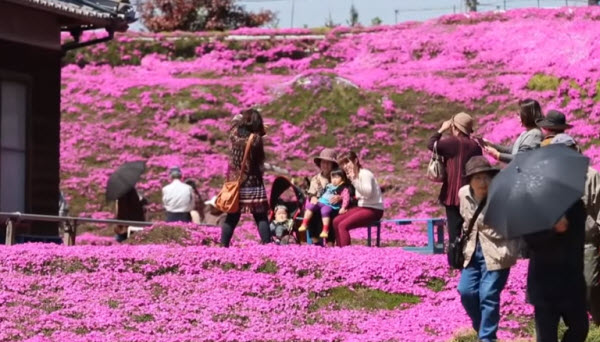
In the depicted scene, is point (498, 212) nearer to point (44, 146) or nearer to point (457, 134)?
point (457, 134)

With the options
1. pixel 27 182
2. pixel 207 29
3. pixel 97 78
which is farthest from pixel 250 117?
pixel 207 29

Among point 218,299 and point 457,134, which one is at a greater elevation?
point 457,134

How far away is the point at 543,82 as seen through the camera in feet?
121

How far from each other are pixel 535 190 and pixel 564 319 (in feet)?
3.60

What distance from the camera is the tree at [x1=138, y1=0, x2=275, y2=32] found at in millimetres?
60375

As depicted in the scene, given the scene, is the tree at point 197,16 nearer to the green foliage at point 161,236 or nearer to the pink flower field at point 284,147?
the pink flower field at point 284,147

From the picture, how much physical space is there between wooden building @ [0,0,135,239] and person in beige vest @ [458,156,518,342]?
1086cm

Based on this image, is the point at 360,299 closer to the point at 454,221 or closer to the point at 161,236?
the point at 454,221

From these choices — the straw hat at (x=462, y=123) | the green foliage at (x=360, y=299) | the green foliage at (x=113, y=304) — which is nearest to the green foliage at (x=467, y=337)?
the green foliage at (x=360, y=299)

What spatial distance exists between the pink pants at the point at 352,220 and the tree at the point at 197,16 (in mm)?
43124

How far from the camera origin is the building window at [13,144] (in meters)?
20.9

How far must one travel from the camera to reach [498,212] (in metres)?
9.84

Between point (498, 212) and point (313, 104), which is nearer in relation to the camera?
point (498, 212)

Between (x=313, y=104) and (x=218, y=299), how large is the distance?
23.9 meters
